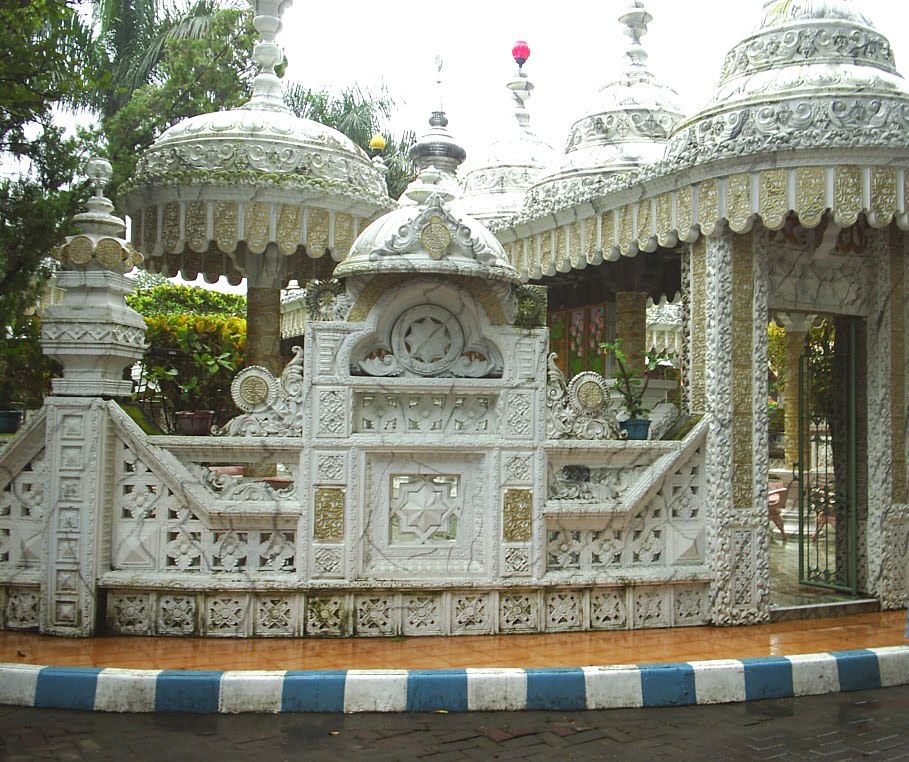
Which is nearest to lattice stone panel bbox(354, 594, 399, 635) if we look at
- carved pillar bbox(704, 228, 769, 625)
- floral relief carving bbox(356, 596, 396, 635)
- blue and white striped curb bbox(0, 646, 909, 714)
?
floral relief carving bbox(356, 596, 396, 635)

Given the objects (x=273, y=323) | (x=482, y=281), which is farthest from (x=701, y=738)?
(x=273, y=323)

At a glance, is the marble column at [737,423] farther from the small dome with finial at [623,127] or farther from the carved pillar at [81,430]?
the carved pillar at [81,430]

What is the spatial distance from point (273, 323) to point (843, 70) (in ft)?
18.8

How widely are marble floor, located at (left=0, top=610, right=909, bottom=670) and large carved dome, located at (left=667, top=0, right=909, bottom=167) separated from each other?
11.1ft

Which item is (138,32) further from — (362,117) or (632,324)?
→ (632,324)

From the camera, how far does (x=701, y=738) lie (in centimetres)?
471

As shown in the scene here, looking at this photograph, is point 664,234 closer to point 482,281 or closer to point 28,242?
point 482,281

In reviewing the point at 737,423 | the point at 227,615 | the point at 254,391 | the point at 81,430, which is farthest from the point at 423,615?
the point at 737,423

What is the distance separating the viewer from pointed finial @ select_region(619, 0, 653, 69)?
10.3 metres

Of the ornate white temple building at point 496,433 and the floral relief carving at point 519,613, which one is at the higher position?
the ornate white temple building at point 496,433

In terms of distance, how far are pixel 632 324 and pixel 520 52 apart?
306 inches

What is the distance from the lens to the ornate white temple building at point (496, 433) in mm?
6051

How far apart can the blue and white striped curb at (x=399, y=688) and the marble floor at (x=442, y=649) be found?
0.33 m

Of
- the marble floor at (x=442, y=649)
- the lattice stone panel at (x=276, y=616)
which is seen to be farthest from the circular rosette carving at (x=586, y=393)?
the lattice stone panel at (x=276, y=616)
